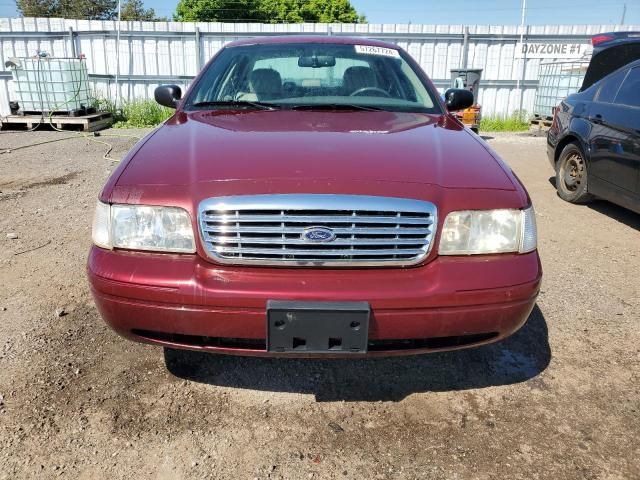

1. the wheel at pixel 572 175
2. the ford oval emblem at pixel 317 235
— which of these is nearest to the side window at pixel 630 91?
the wheel at pixel 572 175

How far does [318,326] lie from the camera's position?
5.92 feet

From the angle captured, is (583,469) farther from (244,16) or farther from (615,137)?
(244,16)

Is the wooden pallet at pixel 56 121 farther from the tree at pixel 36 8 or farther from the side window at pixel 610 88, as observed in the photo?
the tree at pixel 36 8

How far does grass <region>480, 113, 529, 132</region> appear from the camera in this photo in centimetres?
1320

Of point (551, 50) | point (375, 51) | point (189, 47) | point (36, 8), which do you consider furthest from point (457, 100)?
point (36, 8)

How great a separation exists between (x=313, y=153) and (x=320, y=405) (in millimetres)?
1084

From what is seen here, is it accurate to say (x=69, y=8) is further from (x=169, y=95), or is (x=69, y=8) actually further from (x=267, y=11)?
(x=169, y=95)

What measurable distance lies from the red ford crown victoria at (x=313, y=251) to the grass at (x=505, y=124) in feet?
38.9

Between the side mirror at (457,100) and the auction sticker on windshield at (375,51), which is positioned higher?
the auction sticker on windshield at (375,51)

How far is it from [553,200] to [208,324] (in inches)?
200

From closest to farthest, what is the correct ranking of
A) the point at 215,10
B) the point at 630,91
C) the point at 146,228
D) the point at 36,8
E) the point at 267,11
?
1. the point at 146,228
2. the point at 630,91
3. the point at 215,10
4. the point at 267,11
5. the point at 36,8

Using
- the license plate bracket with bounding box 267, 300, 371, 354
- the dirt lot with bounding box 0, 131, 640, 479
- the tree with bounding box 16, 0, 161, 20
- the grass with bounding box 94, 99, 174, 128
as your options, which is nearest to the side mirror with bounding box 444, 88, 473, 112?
the dirt lot with bounding box 0, 131, 640, 479

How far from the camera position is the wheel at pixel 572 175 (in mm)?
5461

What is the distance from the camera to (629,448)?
6.64 ft
